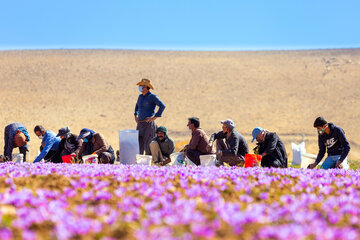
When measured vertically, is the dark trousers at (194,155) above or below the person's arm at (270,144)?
below

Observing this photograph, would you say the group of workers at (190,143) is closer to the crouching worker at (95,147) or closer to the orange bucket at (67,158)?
the crouching worker at (95,147)

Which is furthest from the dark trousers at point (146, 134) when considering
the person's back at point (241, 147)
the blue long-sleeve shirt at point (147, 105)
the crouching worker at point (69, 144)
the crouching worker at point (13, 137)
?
the crouching worker at point (13, 137)

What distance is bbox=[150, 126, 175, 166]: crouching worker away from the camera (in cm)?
1036

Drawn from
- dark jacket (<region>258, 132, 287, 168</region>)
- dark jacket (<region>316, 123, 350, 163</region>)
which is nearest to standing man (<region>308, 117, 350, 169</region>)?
dark jacket (<region>316, 123, 350, 163</region>)

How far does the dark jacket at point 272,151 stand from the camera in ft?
31.1

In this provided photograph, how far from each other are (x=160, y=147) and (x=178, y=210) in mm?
6752

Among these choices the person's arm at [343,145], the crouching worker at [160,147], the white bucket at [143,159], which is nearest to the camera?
the person's arm at [343,145]

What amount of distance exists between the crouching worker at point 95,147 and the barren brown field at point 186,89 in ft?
76.9

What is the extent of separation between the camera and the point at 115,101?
173ft

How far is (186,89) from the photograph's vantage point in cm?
5688

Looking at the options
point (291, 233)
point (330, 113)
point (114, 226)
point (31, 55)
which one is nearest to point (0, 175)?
point (114, 226)

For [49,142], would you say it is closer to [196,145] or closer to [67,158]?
[67,158]

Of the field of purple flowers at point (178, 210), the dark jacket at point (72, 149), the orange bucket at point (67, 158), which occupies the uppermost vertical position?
the field of purple flowers at point (178, 210)

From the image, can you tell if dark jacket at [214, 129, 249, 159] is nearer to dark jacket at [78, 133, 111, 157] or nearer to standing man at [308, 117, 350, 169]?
standing man at [308, 117, 350, 169]
